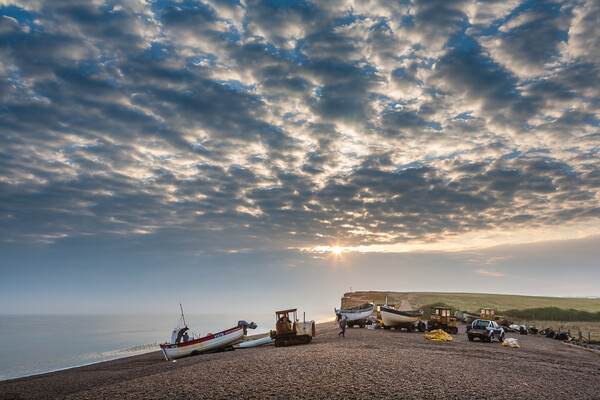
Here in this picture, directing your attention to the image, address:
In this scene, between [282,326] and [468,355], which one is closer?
[468,355]

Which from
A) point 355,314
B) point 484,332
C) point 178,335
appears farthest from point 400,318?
point 178,335

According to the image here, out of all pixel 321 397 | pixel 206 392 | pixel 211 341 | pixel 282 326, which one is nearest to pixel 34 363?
pixel 211 341

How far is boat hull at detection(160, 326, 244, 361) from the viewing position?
40312mm

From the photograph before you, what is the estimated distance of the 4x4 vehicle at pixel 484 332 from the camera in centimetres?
3950

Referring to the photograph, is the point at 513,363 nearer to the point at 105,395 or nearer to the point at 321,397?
the point at 321,397

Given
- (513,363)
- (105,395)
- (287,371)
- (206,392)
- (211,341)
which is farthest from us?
(211,341)

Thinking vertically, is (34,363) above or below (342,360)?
below

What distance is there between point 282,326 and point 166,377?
17.1 m

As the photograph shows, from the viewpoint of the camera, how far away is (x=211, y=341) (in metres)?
40.9

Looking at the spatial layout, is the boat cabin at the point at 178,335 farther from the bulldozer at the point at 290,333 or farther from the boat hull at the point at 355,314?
the boat hull at the point at 355,314

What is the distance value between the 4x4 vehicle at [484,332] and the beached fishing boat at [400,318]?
11.1 metres

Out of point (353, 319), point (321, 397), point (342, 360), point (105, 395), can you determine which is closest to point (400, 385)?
point (321, 397)

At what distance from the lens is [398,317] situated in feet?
169

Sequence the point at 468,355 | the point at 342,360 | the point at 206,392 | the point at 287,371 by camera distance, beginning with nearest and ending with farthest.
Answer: the point at 206,392 < the point at 287,371 < the point at 342,360 < the point at 468,355
